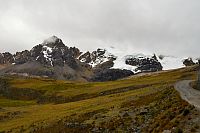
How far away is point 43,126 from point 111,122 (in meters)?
22.1

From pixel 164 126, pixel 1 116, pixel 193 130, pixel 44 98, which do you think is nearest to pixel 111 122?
pixel 164 126

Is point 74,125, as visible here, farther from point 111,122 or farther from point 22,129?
point 22,129

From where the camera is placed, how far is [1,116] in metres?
110

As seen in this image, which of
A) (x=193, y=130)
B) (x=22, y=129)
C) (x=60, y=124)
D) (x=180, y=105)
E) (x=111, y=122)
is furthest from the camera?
(x=22, y=129)

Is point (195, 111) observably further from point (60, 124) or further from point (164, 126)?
point (60, 124)

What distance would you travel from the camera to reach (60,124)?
70.2 meters

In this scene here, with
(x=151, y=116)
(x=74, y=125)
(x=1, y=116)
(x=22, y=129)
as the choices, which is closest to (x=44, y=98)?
(x=1, y=116)

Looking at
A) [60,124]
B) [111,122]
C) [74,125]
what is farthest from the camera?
[60,124]

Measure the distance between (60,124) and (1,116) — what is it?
4479 centimetres

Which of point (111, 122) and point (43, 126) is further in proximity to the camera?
point (43, 126)

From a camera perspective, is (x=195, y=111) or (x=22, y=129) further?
(x=22, y=129)

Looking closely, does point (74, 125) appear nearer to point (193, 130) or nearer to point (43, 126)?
point (43, 126)

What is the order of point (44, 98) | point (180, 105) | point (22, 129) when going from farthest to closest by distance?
point (44, 98), point (22, 129), point (180, 105)

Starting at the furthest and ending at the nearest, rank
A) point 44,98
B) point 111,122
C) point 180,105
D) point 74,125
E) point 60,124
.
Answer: point 44,98, point 60,124, point 74,125, point 111,122, point 180,105
